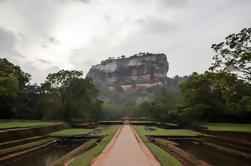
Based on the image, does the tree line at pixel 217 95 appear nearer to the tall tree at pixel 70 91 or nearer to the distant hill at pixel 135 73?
the tall tree at pixel 70 91

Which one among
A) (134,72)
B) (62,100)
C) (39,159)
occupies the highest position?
(134,72)

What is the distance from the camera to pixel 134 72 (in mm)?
178125

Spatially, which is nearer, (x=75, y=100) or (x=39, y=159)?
(x=39, y=159)

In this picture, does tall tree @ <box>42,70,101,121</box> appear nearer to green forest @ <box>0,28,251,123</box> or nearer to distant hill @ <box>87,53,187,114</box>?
green forest @ <box>0,28,251,123</box>

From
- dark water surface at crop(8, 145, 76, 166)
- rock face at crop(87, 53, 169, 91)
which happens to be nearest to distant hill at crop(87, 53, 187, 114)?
rock face at crop(87, 53, 169, 91)

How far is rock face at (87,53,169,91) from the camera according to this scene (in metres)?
169

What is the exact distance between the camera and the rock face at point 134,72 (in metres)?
169

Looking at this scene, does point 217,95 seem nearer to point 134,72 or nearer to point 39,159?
point 39,159

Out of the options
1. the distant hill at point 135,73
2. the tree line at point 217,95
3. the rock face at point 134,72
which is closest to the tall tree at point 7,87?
the tree line at point 217,95

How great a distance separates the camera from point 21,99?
121 feet

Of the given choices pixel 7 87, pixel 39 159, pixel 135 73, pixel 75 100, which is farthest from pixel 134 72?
pixel 39 159

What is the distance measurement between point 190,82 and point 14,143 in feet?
90.8

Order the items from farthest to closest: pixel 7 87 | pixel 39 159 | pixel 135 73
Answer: pixel 135 73
pixel 7 87
pixel 39 159

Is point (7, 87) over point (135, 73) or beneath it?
beneath
